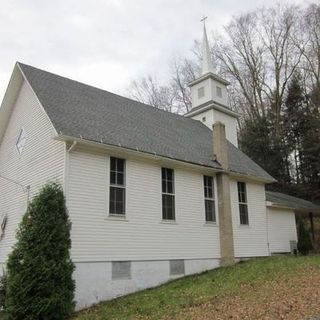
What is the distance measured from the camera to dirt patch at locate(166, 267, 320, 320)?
8.46 metres

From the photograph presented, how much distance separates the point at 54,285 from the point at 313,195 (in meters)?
25.4

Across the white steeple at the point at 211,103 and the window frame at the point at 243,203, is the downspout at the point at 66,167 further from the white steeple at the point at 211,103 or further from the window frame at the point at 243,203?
the white steeple at the point at 211,103

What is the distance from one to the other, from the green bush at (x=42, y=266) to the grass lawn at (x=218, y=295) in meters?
0.88

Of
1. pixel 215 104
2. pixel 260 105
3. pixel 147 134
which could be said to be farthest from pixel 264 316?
pixel 260 105

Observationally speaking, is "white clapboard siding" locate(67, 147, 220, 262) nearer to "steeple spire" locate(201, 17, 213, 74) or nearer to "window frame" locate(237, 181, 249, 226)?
"window frame" locate(237, 181, 249, 226)

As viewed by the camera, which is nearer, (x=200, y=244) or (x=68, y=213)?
(x=68, y=213)

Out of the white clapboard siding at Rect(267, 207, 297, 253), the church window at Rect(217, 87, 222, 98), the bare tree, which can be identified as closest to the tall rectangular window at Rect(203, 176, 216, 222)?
the white clapboard siding at Rect(267, 207, 297, 253)

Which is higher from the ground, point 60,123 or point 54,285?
point 60,123

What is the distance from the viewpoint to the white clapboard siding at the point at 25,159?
42.7 ft

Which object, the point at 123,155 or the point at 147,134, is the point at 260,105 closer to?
the point at 147,134

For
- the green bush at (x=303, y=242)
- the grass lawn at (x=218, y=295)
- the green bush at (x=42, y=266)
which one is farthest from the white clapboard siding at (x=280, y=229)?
the green bush at (x=42, y=266)

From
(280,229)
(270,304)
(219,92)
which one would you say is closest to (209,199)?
(280,229)

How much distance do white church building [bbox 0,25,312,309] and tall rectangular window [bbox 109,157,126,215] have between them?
0.11 ft

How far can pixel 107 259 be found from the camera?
1247cm
